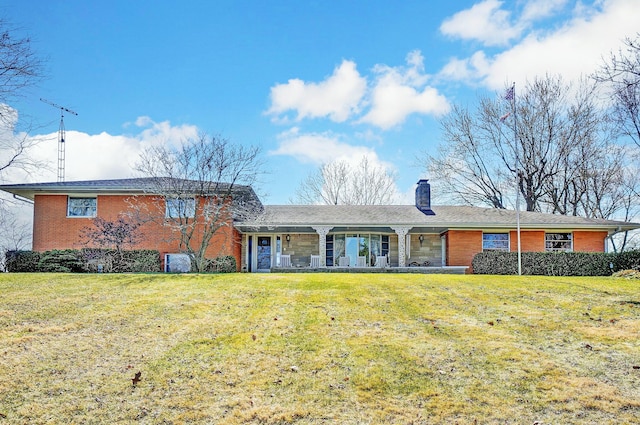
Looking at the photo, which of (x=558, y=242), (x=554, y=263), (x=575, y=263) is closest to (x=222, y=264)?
(x=554, y=263)

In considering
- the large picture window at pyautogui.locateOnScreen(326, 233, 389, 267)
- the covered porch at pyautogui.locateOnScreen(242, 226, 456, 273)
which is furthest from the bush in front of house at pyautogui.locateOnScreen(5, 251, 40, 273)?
the large picture window at pyautogui.locateOnScreen(326, 233, 389, 267)

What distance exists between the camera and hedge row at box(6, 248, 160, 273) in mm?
19016

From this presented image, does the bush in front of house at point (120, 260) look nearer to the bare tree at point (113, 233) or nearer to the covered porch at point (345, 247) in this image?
the bare tree at point (113, 233)

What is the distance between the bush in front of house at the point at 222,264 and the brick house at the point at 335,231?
99cm

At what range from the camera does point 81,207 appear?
835 inches

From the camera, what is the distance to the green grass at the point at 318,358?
201 inches

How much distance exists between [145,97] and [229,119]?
342 centimetres

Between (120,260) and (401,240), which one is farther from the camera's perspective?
(401,240)

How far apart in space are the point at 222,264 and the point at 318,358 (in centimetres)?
1352

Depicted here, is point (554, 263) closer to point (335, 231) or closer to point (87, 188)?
point (335, 231)

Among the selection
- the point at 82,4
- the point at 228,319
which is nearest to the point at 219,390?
the point at 228,319

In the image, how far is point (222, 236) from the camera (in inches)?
812

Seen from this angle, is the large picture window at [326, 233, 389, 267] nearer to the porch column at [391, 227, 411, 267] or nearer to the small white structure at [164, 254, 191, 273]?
the porch column at [391, 227, 411, 267]

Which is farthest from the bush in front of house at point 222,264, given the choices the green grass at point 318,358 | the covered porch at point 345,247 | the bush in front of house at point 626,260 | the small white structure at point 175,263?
the bush in front of house at point 626,260
